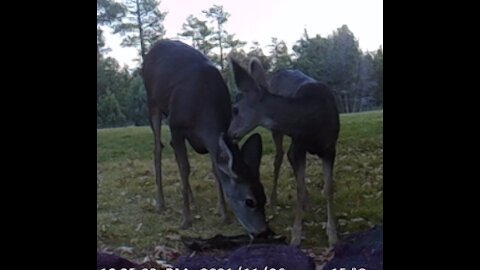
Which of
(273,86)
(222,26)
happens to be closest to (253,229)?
(273,86)

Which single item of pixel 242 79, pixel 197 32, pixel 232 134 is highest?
pixel 197 32

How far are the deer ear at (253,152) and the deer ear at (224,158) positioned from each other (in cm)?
4

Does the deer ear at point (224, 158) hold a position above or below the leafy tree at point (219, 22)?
below

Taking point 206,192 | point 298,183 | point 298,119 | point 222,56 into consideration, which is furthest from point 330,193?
point 222,56

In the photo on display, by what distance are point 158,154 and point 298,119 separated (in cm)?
43

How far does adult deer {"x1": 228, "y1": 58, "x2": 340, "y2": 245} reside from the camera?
1993 millimetres

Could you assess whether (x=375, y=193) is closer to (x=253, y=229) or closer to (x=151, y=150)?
(x=253, y=229)

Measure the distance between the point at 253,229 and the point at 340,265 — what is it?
0.26 meters

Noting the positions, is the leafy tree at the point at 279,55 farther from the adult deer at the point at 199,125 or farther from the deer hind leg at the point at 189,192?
the deer hind leg at the point at 189,192

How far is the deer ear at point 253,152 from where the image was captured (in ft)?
6.43

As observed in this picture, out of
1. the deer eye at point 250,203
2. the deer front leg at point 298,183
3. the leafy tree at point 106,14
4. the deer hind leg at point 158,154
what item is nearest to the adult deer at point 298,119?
the deer front leg at point 298,183

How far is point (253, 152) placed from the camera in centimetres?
197

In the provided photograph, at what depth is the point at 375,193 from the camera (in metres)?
1.97

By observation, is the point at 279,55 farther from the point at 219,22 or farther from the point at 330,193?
the point at 330,193
